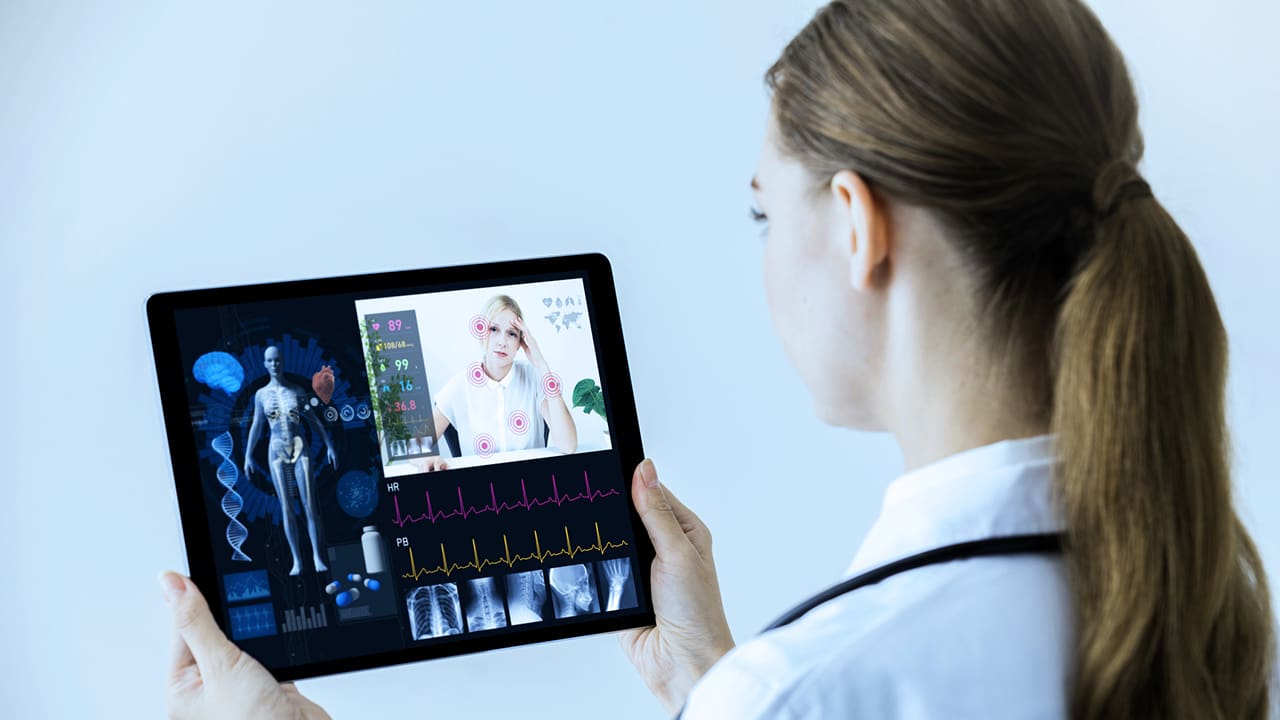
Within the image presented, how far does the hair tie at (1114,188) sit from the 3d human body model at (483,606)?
781mm

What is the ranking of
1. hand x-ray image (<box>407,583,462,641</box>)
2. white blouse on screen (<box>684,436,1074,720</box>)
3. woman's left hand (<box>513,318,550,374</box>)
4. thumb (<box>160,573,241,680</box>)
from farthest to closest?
1. woman's left hand (<box>513,318,550,374</box>)
2. hand x-ray image (<box>407,583,462,641</box>)
3. thumb (<box>160,573,241,680</box>)
4. white blouse on screen (<box>684,436,1074,720</box>)

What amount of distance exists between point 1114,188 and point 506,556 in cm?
79

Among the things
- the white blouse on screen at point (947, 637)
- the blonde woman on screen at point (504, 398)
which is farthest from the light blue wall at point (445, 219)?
the white blouse on screen at point (947, 637)

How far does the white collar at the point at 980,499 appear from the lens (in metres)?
0.81

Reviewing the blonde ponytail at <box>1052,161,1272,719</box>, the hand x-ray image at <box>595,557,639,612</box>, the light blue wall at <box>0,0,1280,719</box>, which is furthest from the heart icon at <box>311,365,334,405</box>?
the light blue wall at <box>0,0,1280,719</box>

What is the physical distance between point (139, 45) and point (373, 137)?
458 mm

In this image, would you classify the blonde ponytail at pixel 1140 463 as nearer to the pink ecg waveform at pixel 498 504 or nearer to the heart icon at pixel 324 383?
the pink ecg waveform at pixel 498 504

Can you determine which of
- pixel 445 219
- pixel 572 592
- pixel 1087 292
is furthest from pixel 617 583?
pixel 445 219

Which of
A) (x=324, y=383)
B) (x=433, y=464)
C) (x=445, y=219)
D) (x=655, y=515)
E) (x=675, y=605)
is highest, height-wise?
(x=445, y=219)

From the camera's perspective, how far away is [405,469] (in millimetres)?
1312

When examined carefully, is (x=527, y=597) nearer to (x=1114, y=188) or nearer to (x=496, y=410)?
(x=496, y=410)

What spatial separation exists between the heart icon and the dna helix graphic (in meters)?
0.11

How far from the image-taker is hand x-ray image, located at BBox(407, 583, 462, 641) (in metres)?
1.27

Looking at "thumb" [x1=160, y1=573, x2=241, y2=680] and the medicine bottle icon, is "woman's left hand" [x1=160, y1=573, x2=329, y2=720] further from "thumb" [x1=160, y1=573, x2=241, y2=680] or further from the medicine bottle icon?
the medicine bottle icon
